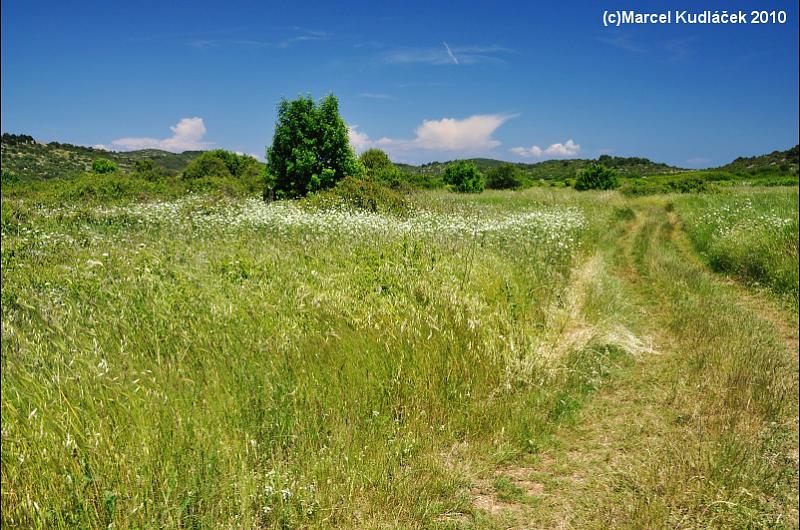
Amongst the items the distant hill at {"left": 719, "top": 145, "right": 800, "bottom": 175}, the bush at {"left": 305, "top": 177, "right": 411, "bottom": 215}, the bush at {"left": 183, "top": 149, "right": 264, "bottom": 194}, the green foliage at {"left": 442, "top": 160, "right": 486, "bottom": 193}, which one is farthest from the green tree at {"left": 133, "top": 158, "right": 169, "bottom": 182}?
the distant hill at {"left": 719, "top": 145, "right": 800, "bottom": 175}

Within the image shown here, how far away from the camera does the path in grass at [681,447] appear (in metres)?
2.98

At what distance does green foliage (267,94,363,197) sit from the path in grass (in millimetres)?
16652

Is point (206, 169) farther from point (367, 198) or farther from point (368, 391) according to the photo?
point (368, 391)

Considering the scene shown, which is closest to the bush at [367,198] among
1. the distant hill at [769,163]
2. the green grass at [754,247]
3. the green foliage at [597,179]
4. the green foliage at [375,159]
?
the green grass at [754,247]

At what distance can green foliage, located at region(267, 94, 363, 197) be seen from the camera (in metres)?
20.6

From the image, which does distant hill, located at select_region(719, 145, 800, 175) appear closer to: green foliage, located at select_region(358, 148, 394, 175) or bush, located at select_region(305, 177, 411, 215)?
green foliage, located at select_region(358, 148, 394, 175)

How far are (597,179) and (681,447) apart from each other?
48519mm

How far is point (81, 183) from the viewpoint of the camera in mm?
13000

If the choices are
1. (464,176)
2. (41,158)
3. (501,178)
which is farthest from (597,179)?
(41,158)

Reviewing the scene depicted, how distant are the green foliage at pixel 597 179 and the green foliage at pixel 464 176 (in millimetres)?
10262

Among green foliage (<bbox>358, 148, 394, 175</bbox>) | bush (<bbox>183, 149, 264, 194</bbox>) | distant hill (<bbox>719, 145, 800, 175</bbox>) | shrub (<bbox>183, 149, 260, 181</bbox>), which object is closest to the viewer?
bush (<bbox>183, 149, 264, 194</bbox>)

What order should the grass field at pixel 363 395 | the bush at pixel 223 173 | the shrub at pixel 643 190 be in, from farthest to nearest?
the shrub at pixel 643 190 → the bush at pixel 223 173 → the grass field at pixel 363 395

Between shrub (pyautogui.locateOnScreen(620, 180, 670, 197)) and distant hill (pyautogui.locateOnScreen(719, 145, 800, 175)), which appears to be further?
distant hill (pyautogui.locateOnScreen(719, 145, 800, 175))

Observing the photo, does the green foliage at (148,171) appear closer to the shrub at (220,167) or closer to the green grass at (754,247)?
the shrub at (220,167)
